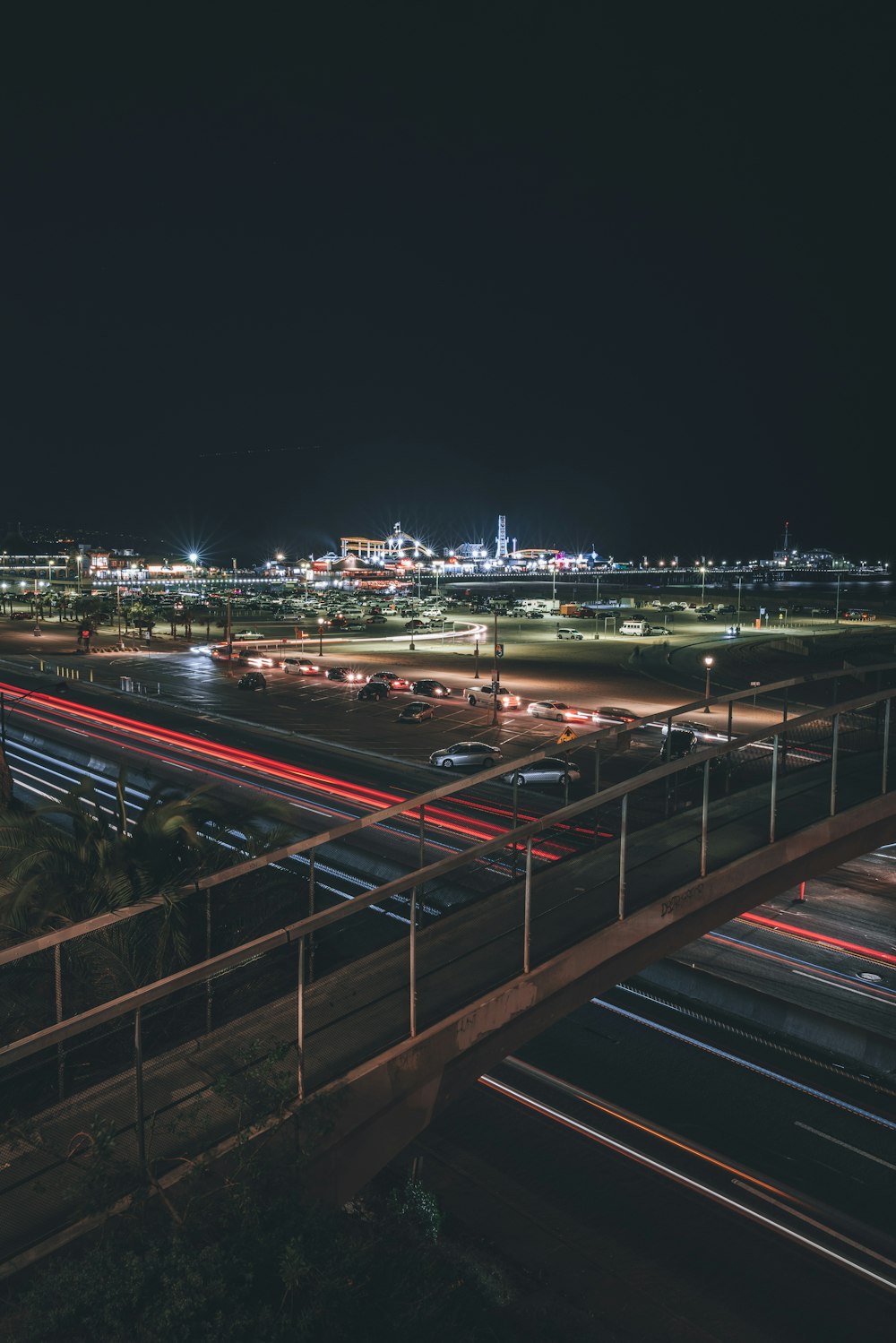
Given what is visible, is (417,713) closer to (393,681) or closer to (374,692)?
(374,692)

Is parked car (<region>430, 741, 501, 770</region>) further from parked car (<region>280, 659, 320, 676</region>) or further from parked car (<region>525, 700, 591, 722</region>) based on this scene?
Result: parked car (<region>280, 659, 320, 676</region>)

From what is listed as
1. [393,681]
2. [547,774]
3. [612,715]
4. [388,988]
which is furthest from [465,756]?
[388,988]

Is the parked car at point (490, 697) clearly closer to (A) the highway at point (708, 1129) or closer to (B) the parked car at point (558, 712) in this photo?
(B) the parked car at point (558, 712)

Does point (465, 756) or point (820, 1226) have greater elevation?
point (465, 756)

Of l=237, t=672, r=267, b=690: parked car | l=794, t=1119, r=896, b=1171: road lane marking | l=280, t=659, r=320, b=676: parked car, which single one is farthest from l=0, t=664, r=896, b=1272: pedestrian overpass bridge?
l=280, t=659, r=320, b=676: parked car

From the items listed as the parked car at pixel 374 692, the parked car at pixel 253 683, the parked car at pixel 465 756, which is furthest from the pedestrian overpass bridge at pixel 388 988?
the parked car at pixel 253 683

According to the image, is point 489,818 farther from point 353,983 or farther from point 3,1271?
point 3,1271
